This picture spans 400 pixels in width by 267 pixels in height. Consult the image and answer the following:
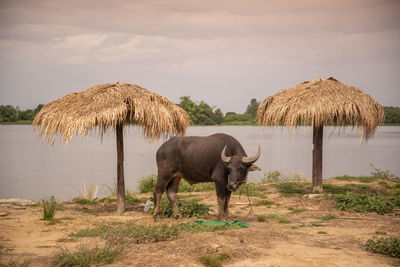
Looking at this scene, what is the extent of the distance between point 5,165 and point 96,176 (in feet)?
35.3

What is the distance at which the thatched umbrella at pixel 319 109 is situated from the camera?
11141 millimetres

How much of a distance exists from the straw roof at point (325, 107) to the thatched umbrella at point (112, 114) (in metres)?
3.05

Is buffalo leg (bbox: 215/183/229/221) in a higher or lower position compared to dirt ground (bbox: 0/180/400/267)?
higher

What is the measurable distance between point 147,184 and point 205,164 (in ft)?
20.4

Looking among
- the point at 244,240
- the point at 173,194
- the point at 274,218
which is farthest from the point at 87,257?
the point at 274,218

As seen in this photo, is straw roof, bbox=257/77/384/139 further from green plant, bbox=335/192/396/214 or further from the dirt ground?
the dirt ground

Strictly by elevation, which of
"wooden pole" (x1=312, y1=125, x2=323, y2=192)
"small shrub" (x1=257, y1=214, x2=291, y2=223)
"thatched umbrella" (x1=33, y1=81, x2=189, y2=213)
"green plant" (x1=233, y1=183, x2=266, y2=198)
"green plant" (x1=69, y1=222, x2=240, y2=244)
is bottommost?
"green plant" (x1=233, y1=183, x2=266, y2=198)

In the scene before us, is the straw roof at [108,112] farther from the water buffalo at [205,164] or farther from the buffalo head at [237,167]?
the buffalo head at [237,167]

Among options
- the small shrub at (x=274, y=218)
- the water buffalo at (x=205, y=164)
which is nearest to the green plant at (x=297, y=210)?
the small shrub at (x=274, y=218)

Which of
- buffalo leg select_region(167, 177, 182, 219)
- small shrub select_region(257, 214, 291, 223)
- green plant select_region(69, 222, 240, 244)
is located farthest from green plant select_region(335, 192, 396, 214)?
buffalo leg select_region(167, 177, 182, 219)

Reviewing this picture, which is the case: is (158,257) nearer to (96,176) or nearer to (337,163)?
(96,176)

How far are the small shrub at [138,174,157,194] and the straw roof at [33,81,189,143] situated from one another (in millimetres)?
4825

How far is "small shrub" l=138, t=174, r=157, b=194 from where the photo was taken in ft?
47.2

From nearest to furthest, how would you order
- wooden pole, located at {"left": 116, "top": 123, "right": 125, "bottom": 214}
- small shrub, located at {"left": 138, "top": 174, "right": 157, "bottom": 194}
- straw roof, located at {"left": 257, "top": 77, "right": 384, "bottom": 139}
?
wooden pole, located at {"left": 116, "top": 123, "right": 125, "bottom": 214} → straw roof, located at {"left": 257, "top": 77, "right": 384, "bottom": 139} → small shrub, located at {"left": 138, "top": 174, "right": 157, "bottom": 194}
